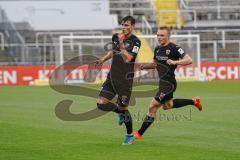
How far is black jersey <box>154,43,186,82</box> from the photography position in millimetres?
12641

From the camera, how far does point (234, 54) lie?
138 ft

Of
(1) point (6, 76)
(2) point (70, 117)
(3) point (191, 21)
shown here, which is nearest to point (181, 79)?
(1) point (6, 76)

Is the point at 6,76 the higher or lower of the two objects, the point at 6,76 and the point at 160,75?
the lower

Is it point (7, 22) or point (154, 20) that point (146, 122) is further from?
point (154, 20)

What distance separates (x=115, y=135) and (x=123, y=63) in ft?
5.33

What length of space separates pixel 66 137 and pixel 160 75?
2020 millimetres

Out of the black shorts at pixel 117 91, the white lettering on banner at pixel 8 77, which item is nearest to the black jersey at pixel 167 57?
the black shorts at pixel 117 91

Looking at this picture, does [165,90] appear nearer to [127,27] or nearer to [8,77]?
[127,27]

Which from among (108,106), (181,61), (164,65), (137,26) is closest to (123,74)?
(108,106)

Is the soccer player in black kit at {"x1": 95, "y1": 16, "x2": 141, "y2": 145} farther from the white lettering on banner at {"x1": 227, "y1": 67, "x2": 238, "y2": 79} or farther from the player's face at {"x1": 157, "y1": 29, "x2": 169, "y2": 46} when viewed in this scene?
the white lettering on banner at {"x1": 227, "y1": 67, "x2": 238, "y2": 79}

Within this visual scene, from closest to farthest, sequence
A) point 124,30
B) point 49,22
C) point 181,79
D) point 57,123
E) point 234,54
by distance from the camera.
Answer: point 124,30
point 57,123
point 181,79
point 234,54
point 49,22

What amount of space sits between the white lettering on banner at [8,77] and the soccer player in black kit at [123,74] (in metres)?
25.8

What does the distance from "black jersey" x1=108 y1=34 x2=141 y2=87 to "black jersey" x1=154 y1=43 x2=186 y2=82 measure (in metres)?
0.46

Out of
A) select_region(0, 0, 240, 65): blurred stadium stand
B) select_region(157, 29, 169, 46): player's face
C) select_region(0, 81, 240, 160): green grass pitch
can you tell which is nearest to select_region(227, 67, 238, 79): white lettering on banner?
select_region(0, 0, 240, 65): blurred stadium stand
